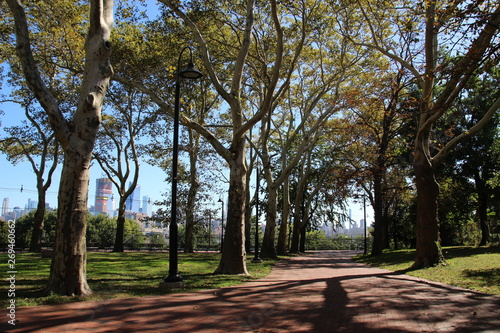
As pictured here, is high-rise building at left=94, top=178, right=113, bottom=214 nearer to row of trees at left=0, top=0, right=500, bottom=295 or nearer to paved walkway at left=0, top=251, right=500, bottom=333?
row of trees at left=0, top=0, right=500, bottom=295

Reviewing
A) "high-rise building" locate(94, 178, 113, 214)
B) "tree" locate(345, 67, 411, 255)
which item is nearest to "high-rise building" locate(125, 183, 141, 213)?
"high-rise building" locate(94, 178, 113, 214)

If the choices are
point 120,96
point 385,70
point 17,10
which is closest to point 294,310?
point 17,10

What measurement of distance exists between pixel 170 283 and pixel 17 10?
6.85 m

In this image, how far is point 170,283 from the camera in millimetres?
8531

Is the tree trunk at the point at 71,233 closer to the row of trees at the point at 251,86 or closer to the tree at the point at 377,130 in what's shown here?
the row of trees at the point at 251,86

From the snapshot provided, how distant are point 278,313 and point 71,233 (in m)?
4.19

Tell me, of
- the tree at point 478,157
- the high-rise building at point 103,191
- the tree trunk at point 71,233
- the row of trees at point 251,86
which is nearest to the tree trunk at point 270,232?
the row of trees at point 251,86

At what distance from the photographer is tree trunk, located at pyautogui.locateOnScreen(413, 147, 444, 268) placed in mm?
12758

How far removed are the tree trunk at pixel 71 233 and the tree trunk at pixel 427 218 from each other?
11041mm

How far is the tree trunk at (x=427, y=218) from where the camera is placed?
41.9 ft

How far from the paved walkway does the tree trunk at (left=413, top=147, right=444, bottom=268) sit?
4841 millimetres

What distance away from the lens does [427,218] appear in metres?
12.9

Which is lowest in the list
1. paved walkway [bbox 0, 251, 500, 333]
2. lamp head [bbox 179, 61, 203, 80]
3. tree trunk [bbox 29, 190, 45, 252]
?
paved walkway [bbox 0, 251, 500, 333]

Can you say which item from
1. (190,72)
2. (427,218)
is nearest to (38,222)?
(190,72)
